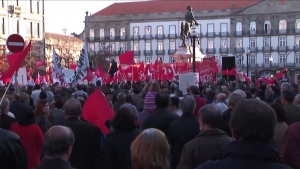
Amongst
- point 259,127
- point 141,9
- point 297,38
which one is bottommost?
point 259,127

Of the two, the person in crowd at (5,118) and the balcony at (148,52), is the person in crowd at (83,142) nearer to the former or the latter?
the person in crowd at (5,118)

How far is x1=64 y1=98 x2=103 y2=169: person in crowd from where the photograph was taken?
6301 millimetres

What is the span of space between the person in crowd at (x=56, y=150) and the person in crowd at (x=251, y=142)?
1.35 m

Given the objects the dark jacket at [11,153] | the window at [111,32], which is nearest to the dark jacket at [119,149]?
the dark jacket at [11,153]

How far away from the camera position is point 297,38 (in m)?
88.6

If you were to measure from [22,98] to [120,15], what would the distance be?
8741 cm

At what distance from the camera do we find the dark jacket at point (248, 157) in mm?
3139

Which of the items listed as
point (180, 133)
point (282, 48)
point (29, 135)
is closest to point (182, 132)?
point (180, 133)

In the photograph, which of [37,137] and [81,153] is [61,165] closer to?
[81,153]

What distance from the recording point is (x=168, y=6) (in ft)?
321

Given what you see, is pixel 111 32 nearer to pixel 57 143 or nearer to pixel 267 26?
pixel 267 26

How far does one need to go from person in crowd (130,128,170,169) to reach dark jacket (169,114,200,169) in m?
2.52

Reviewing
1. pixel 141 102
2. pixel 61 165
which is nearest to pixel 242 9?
pixel 141 102

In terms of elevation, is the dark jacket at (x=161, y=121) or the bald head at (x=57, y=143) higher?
the bald head at (x=57, y=143)
